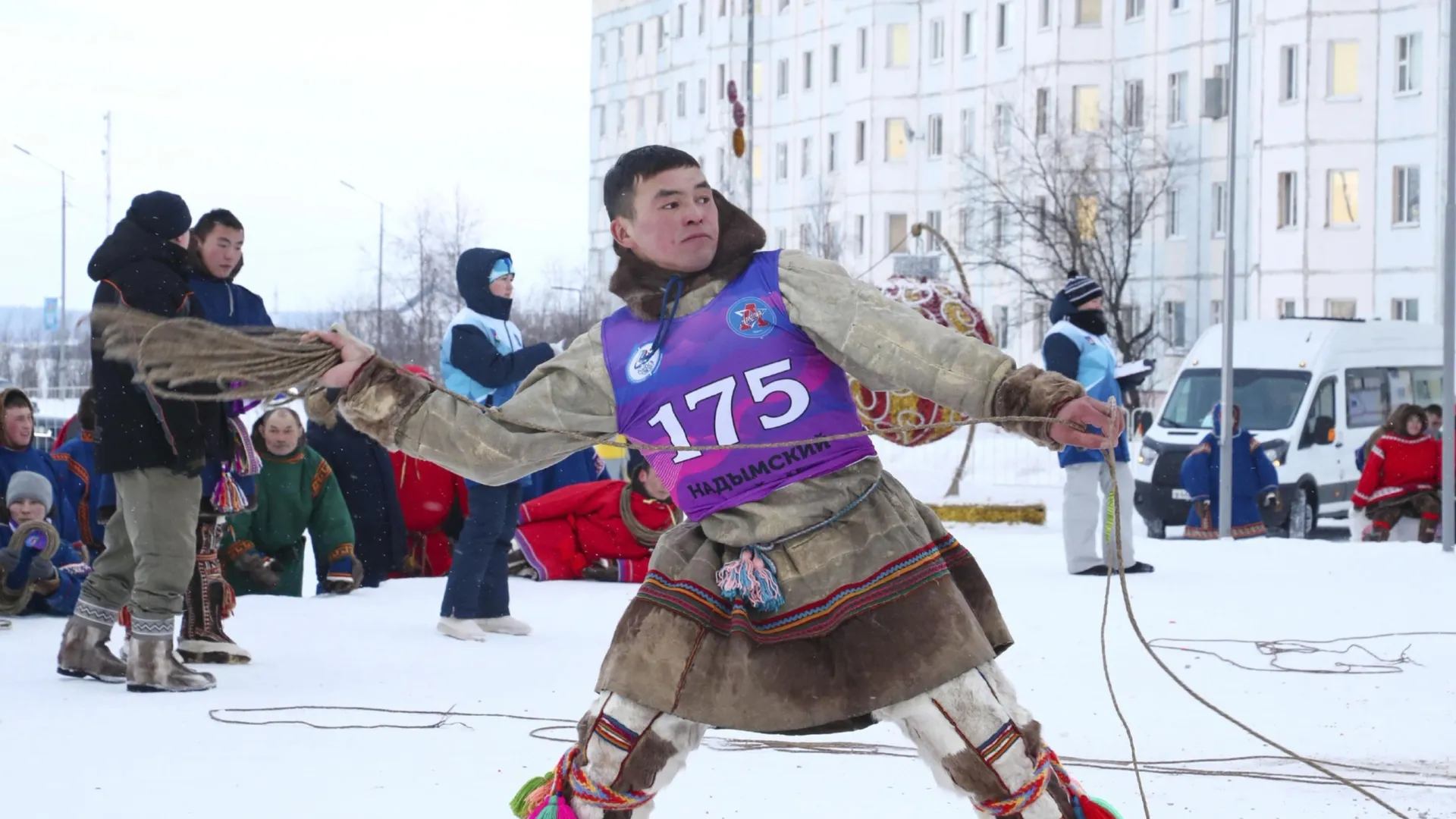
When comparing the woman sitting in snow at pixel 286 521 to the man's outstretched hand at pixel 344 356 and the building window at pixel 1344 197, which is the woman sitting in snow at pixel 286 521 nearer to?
the man's outstretched hand at pixel 344 356

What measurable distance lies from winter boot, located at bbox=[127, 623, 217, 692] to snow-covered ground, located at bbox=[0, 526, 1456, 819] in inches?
3.0

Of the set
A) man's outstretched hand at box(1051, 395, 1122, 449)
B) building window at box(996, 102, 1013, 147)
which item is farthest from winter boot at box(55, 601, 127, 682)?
building window at box(996, 102, 1013, 147)

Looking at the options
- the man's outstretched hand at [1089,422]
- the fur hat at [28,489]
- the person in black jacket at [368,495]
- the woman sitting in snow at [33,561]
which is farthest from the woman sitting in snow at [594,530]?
the man's outstretched hand at [1089,422]

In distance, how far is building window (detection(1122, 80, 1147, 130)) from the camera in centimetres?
3812

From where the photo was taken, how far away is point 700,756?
15.8 feet

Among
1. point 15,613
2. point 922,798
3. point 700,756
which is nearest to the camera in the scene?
point 922,798

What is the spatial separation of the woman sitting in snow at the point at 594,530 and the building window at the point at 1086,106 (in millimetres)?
31347

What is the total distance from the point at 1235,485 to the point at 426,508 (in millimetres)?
6651

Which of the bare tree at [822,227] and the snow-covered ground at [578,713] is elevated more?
the bare tree at [822,227]

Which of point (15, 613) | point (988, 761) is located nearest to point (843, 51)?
point (15, 613)

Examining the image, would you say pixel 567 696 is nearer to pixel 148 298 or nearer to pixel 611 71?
pixel 148 298

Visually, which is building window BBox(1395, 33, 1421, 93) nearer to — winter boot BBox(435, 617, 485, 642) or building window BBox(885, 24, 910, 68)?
building window BBox(885, 24, 910, 68)

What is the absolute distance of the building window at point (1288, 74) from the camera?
34.5 meters

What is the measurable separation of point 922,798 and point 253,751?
1.90 meters
